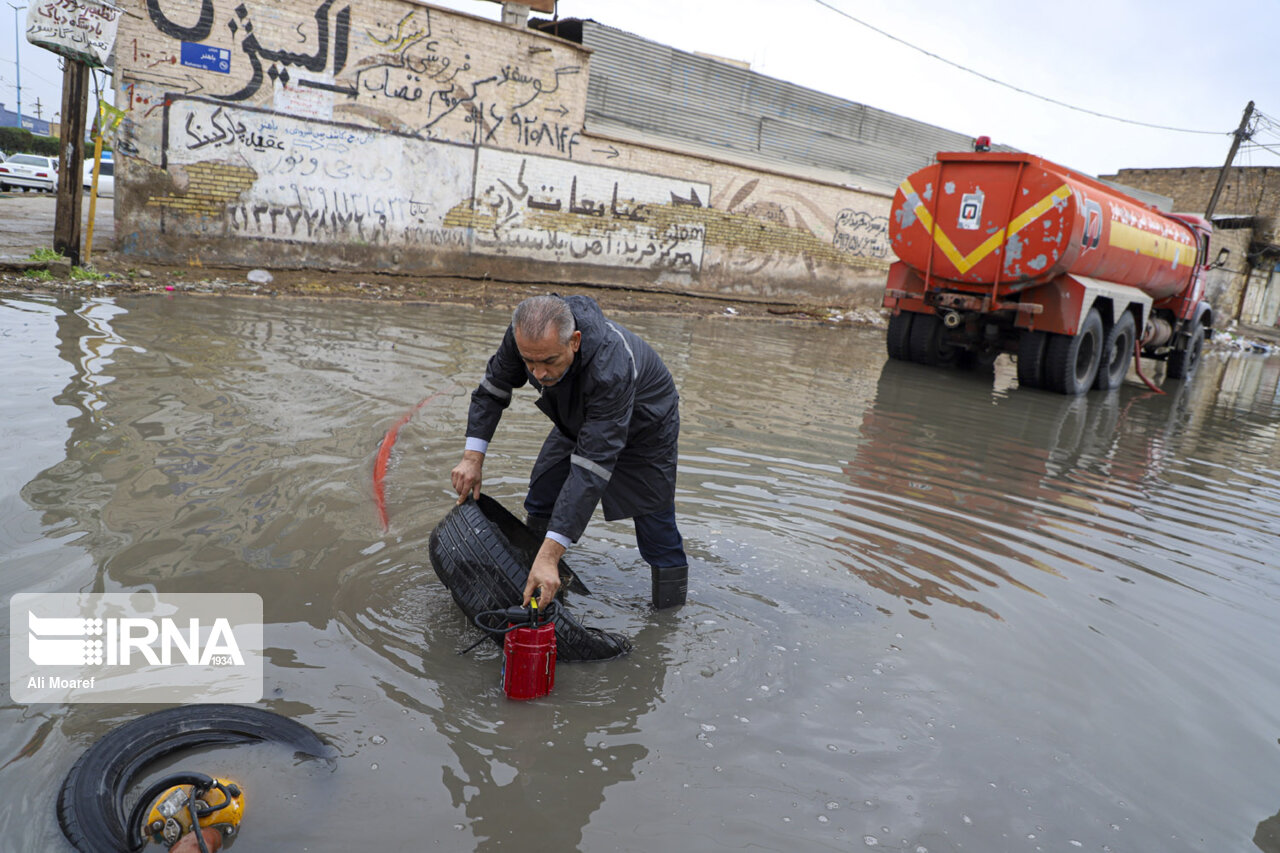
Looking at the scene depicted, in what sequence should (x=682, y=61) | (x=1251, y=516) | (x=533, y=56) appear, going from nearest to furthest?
(x=1251, y=516) < (x=533, y=56) < (x=682, y=61)

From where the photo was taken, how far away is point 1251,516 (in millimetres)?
6078

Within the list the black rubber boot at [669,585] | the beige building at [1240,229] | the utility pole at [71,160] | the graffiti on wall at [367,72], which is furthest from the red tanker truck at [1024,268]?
the beige building at [1240,229]

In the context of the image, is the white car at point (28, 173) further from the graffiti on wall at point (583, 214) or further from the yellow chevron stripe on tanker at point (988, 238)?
the yellow chevron stripe on tanker at point (988, 238)

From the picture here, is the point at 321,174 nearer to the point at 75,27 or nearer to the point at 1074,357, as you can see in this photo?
the point at 75,27

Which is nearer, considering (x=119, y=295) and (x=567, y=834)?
(x=567, y=834)

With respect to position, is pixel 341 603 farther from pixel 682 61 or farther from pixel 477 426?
pixel 682 61

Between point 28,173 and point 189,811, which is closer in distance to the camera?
point 189,811

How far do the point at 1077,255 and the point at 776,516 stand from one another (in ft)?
23.5

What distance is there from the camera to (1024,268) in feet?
33.6

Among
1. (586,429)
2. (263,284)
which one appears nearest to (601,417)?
(586,429)

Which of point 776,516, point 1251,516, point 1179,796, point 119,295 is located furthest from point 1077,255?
point 119,295

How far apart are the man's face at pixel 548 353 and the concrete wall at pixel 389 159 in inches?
426

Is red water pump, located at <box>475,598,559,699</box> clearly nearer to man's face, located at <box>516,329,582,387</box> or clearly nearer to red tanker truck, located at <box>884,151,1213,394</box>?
man's face, located at <box>516,329,582,387</box>

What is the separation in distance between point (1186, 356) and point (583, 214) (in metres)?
10.9
